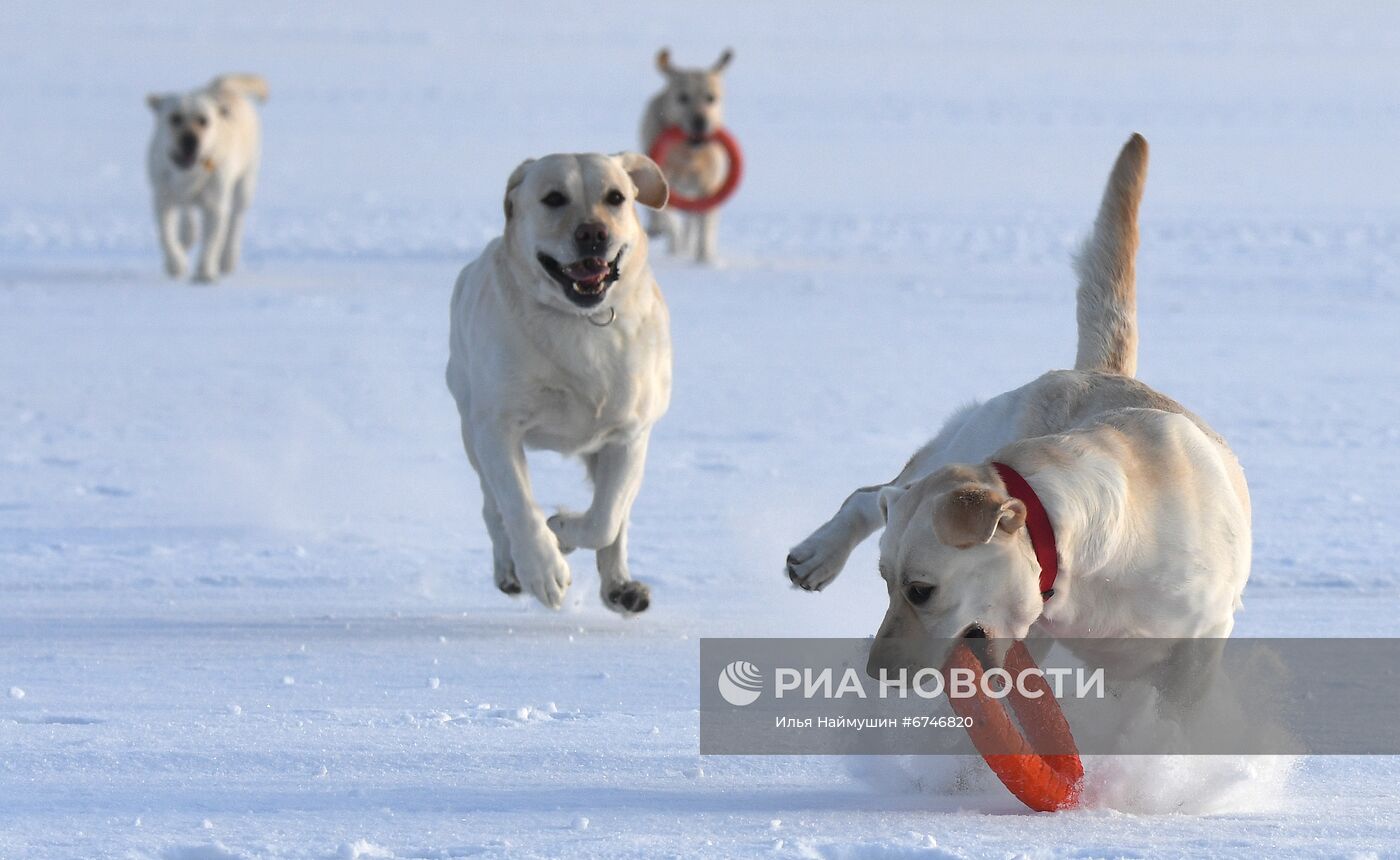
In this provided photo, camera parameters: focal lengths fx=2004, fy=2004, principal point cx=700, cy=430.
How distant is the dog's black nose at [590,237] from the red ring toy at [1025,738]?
186 centimetres

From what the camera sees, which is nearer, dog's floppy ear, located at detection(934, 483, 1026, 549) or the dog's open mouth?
dog's floppy ear, located at detection(934, 483, 1026, 549)

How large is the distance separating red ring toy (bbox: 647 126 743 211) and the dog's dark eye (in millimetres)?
10628

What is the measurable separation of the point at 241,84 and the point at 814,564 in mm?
12218

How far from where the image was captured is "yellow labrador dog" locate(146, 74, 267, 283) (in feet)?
45.6

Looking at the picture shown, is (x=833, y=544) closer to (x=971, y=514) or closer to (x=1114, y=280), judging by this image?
(x=1114, y=280)

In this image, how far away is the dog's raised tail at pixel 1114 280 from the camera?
16.0ft

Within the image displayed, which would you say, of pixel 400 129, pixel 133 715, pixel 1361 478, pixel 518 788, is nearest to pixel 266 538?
pixel 133 715

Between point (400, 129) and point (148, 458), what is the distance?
19.4 m

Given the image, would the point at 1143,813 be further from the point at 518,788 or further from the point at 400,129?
the point at 400,129

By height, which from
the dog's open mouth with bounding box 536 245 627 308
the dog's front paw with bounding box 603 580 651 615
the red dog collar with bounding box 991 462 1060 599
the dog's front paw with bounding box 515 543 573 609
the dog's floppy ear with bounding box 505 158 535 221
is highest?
the dog's floppy ear with bounding box 505 158 535 221

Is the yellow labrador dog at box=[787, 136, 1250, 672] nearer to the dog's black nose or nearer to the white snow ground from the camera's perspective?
the white snow ground

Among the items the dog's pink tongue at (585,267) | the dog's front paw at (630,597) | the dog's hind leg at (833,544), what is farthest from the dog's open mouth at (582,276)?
the dog's hind leg at (833,544)

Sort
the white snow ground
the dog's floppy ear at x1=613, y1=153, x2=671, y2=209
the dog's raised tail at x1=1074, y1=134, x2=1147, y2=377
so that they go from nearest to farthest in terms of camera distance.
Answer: the white snow ground, the dog's raised tail at x1=1074, y1=134, x2=1147, y2=377, the dog's floppy ear at x1=613, y1=153, x2=671, y2=209

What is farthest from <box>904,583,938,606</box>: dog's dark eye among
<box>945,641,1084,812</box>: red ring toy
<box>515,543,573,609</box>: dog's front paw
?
<box>515,543,573,609</box>: dog's front paw
